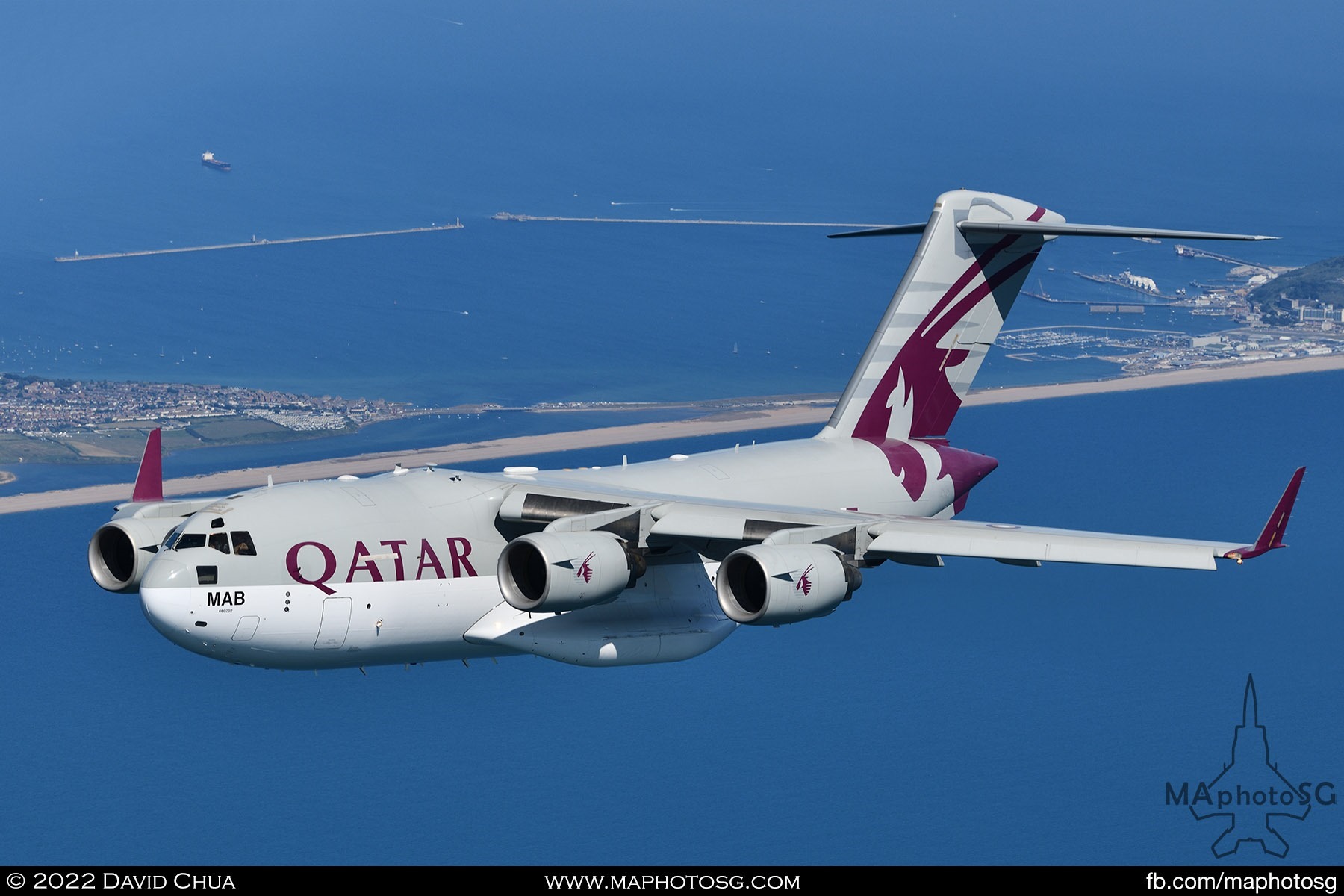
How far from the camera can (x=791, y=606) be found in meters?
24.0

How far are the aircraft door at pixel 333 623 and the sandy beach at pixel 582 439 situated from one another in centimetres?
5638

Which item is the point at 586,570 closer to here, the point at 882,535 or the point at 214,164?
the point at 882,535

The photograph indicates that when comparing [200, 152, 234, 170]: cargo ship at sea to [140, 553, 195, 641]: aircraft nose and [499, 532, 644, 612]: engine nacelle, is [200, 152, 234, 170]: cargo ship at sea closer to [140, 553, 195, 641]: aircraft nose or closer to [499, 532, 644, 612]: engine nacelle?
[140, 553, 195, 641]: aircraft nose

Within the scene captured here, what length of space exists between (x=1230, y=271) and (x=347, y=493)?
150 metres

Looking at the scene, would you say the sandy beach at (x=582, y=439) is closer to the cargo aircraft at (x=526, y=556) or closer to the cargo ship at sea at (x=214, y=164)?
the cargo aircraft at (x=526, y=556)

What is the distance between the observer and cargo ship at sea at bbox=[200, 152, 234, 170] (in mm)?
192625

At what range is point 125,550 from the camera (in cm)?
2719

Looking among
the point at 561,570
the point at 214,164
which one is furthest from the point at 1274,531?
the point at 214,164

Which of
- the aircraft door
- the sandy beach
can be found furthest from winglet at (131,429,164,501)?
the sandy beach

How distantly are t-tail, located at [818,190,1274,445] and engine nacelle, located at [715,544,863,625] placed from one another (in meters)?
9.23

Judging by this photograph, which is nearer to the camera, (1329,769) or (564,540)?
(564,540)

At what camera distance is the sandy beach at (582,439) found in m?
90.6

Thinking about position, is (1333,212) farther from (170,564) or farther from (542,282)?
(170,564)

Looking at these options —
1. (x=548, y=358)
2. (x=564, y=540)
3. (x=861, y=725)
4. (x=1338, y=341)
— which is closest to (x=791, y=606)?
(x=564, y=540)
